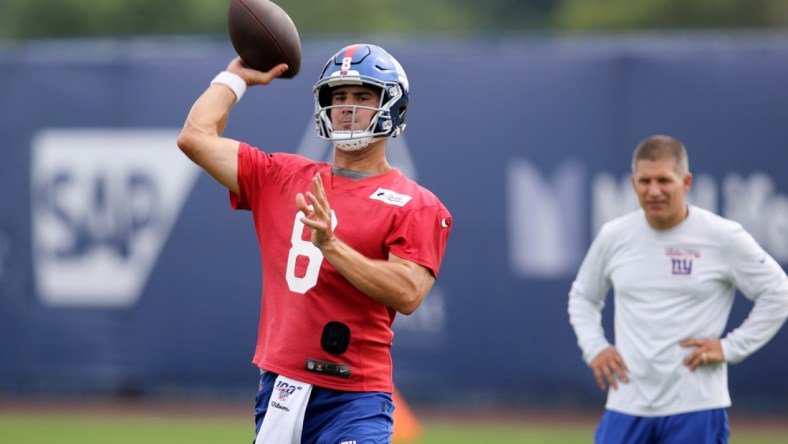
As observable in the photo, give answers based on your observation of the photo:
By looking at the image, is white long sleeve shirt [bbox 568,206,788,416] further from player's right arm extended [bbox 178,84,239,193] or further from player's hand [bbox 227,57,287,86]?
player's right arm extended [bbox 178,84,239,193]

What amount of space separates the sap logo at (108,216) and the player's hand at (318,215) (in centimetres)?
747

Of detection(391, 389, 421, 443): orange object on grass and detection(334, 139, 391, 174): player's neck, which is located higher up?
detection(334, 139, 391, 174): player's neck

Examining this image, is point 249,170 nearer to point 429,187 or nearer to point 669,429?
point 669,429

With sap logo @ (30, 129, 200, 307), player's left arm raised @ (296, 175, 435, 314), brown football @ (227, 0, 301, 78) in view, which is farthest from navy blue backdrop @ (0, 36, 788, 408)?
player's left arm raised @ (296, 175, 435, 314)

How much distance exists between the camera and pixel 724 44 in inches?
442

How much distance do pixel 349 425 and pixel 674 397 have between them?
1.94m

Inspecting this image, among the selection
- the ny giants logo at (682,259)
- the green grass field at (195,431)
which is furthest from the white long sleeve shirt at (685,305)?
the green grass field at (195,431)

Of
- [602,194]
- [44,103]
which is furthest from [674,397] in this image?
[44,103]

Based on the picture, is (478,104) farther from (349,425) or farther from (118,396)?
(349,425)

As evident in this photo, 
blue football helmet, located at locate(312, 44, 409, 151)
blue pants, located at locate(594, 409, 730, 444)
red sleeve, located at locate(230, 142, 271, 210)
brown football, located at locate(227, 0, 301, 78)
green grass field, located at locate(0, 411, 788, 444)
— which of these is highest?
brown football, located at locate(227, 0, 301, 78)

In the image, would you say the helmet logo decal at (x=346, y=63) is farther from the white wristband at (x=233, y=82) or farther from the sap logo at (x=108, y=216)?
the sap logo at (x=108, y=216)

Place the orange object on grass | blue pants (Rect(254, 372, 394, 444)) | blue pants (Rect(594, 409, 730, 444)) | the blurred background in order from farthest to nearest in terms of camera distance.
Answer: the blurred background → the orange object on grass → blue pants (Rect(594, 409, 730, 444)) → blue pants (Rect(254, 372, 394, 444))

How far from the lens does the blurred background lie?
1109 cm

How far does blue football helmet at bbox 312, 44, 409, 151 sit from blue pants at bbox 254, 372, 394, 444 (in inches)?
37.9
